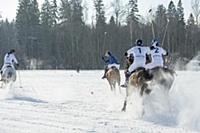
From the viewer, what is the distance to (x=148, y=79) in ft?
52.0

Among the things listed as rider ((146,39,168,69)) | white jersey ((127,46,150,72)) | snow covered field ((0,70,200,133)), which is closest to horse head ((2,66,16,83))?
snow covered field ((0,70,200,133))

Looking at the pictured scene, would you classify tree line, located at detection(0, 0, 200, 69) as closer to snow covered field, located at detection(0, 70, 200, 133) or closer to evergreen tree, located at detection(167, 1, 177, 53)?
evergreen tree, located at detection(167, 1, 177, 53)

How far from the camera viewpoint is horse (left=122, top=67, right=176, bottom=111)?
15.7 metres

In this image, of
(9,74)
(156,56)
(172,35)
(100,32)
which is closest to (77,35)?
(100,32)

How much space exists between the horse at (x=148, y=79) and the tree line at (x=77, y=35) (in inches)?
2854

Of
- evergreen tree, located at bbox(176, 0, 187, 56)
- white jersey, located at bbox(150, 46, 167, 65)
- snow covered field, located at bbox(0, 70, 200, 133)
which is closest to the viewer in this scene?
snow covered field, located at bbox(0, 70, 200, 133)

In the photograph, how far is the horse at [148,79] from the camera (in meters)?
15.7

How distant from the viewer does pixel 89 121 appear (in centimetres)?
1357

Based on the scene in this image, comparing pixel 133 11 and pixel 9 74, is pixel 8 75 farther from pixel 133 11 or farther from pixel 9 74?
pixel 133 11

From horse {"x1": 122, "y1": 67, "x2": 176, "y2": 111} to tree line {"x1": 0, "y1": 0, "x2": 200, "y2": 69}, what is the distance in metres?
72.5

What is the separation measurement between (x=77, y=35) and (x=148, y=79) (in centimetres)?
8153

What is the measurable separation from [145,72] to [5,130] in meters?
5.35

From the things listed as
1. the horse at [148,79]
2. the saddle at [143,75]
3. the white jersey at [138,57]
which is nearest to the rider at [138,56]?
the white jersey at [138,57]

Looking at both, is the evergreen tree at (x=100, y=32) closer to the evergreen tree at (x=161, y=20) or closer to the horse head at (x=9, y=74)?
the evergreen tree at (x=161, y=20)
